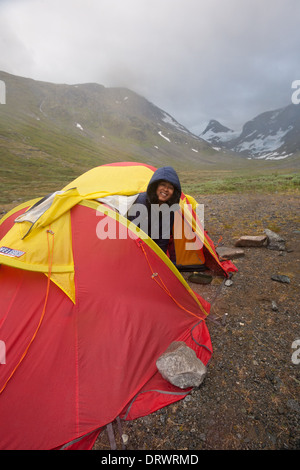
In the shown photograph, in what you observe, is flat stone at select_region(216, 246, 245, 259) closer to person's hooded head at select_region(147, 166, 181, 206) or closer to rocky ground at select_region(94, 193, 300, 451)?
rocky ground at select_region(94, 193, 300, 451)

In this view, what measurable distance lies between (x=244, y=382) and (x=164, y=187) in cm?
350

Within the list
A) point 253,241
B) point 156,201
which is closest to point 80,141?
point 253,241

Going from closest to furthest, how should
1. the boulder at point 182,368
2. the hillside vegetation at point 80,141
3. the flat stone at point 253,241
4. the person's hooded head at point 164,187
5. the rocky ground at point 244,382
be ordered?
the rocky ground at point 244,382, the boulder at point 182,368, the person's hooded head at point 164,187, the flat stone at point 253,241, the hillside vegetation at point 80,141

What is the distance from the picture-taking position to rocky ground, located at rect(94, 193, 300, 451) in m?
2.54

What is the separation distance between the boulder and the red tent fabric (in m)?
0.16

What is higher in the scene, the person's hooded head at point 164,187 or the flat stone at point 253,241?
the person's hooded head at point 164,187

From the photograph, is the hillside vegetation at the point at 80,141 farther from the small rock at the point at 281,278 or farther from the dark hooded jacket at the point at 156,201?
the small rock at the point at 281,278

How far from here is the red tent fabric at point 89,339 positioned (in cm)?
259

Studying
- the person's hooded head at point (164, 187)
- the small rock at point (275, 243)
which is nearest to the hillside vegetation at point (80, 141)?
the person's hooded head at point (164, 187)

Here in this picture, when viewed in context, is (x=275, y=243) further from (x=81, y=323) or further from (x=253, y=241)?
(x=81, y=323)

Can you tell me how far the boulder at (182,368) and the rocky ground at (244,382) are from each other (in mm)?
180

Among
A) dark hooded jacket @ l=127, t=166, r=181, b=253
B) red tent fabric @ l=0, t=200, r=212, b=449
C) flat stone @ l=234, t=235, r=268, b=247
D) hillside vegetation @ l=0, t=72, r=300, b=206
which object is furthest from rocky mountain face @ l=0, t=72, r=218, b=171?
red tent fabric @ l=0, t=200, r=212, b=449

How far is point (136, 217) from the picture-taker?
4.62m

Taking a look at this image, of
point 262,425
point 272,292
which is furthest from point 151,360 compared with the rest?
point 272,292
